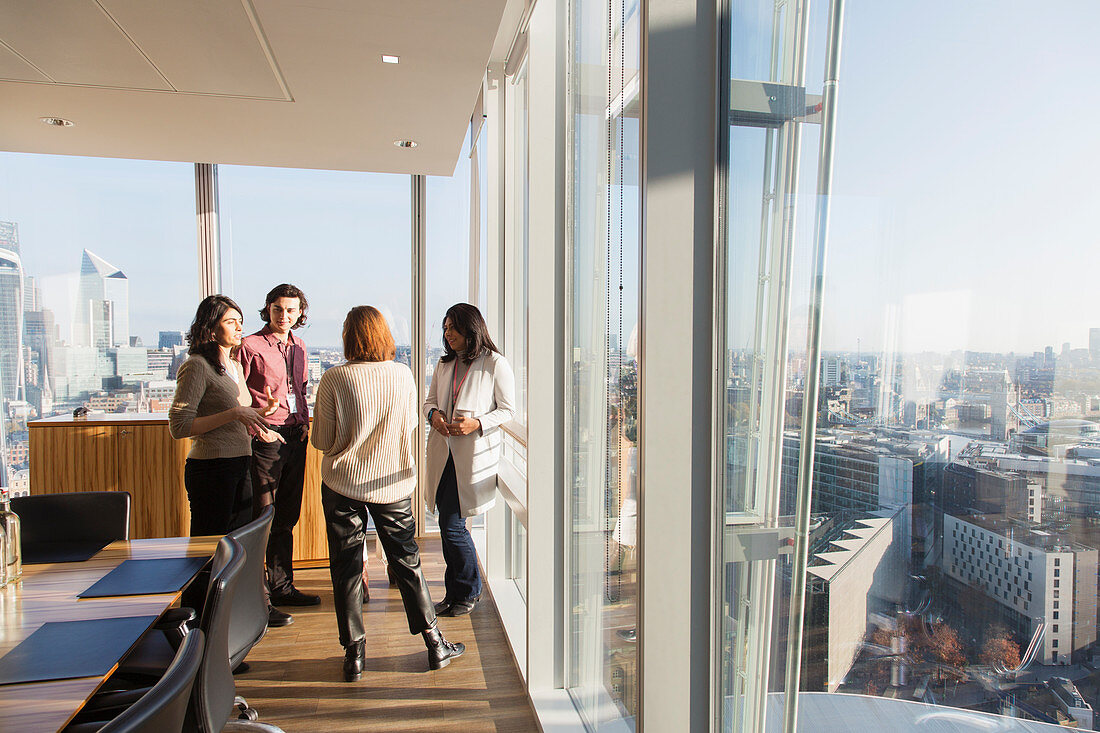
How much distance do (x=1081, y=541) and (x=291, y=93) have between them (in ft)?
12.5

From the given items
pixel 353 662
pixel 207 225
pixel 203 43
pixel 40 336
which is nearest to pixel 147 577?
pixel 353 662

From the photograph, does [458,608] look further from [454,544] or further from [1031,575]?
[1031,575]

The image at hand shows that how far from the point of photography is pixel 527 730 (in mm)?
2697

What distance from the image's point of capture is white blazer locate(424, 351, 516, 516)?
3.73m

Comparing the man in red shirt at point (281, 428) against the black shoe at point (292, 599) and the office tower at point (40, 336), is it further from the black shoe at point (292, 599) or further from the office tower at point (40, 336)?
the office tower at point (40, 336)

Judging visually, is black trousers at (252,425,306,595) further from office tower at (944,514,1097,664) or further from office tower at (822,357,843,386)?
office tower at (944,514,1097,664)

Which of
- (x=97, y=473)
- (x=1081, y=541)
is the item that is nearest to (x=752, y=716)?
(x=1081, y=541)

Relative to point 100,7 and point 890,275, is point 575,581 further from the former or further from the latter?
point 100,7

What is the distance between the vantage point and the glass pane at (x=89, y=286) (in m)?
5.27

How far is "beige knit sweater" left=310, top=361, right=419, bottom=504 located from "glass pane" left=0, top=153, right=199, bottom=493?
3.25 metres

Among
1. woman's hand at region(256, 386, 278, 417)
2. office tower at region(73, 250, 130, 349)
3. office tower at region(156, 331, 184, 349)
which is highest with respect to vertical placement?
office tower at region(73, 250, 130, 349)

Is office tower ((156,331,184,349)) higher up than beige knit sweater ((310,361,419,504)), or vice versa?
office tower ((156,331,184,349))

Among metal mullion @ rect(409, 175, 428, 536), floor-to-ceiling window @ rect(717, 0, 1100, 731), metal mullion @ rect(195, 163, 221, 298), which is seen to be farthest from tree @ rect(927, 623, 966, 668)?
metal mullion @ rect(195, 163, 221, 298)

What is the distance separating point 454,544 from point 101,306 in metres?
3.79
